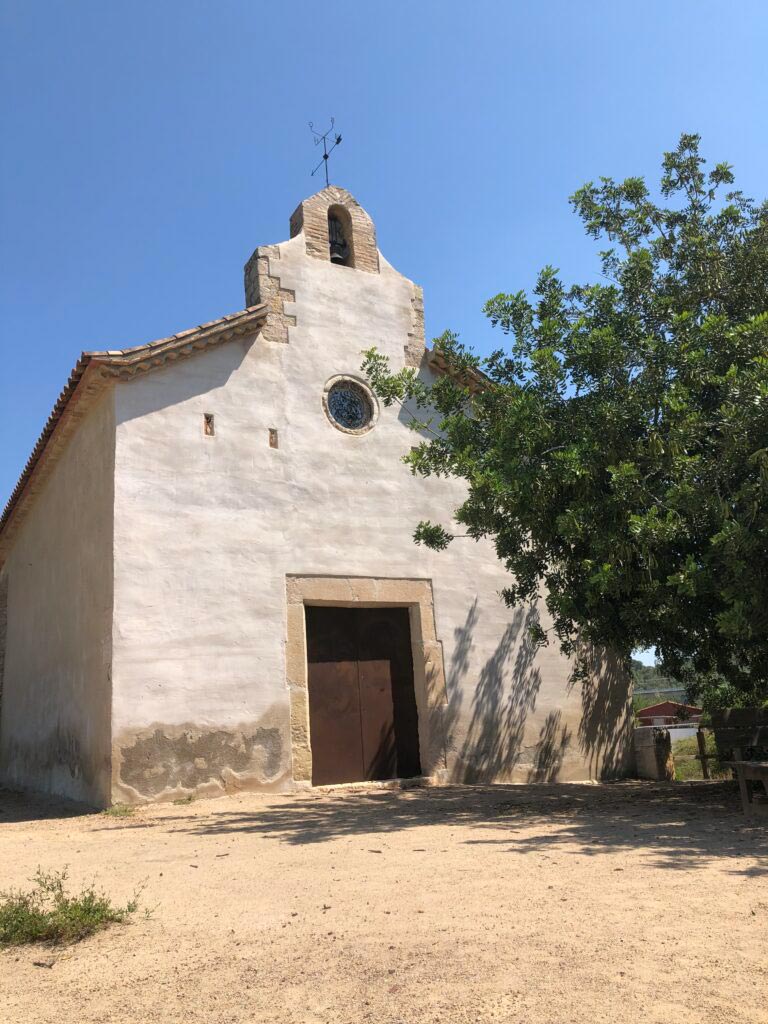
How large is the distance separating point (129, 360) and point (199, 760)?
501 centimetres

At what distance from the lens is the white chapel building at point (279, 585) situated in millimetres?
9359

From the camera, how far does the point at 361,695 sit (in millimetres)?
10883

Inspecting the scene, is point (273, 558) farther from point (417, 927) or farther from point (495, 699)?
point (417, 927)

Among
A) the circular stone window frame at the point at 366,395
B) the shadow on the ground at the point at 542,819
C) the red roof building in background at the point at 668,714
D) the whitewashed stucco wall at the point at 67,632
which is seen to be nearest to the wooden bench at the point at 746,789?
the shadow on the ground at the point at 542,819

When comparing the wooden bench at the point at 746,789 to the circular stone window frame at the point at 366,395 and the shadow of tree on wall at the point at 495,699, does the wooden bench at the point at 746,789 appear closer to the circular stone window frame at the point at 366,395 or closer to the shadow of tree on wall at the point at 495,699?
the shadow of tree on wall at the point at 495,699

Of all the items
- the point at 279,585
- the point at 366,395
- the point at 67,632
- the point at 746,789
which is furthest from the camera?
the point at 366,395

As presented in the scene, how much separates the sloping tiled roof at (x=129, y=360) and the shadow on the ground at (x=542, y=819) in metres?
5.48

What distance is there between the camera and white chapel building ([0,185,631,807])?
30.7 feet

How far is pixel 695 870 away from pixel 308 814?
14.2ft

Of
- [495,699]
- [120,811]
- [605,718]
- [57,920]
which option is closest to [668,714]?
[605,718]

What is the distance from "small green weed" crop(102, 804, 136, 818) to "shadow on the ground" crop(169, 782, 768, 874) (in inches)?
31.3

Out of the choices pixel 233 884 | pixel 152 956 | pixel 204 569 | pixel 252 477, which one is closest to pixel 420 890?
pixel 233 884

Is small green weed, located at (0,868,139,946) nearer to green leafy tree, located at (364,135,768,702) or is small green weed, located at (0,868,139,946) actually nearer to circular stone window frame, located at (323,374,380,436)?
green leafy tree, located at (364,135,768,702)

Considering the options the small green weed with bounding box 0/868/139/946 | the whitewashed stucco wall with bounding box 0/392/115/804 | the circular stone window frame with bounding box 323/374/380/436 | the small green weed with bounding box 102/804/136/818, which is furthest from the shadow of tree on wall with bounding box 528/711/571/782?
the small green weed with bounding box 0/868/139/946
